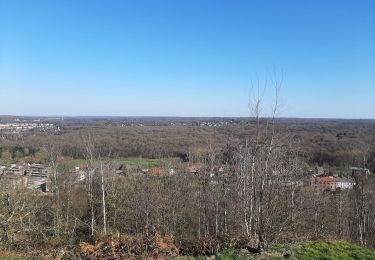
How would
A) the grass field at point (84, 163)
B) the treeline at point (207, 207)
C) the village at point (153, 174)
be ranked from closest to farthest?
1. the treeline at point (207, 207)
2. the village at point (153, 174)
3. the grass field at point (84, 163)

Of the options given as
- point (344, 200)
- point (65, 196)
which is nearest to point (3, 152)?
point (65, 196)

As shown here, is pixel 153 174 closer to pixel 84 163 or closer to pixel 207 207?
pixel 207 207

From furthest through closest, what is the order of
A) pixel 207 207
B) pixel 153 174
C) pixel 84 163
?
pixel 84 163 → pixel 153 174 → pixel 207 207

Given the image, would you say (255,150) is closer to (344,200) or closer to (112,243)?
(112,243)

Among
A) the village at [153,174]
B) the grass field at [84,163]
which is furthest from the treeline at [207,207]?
the grass field at [84,163]

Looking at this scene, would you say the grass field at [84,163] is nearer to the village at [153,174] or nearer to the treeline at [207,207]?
the village at [153,174]

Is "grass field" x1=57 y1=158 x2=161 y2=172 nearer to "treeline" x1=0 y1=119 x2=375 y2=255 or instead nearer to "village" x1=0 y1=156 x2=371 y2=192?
"village" x1=0 y1=156 x2=371 y2=192

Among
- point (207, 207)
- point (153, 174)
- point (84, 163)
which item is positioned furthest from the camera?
point (84, 163)

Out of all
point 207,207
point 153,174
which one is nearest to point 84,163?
point 153,174

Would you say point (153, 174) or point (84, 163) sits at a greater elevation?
point (153, 174)
